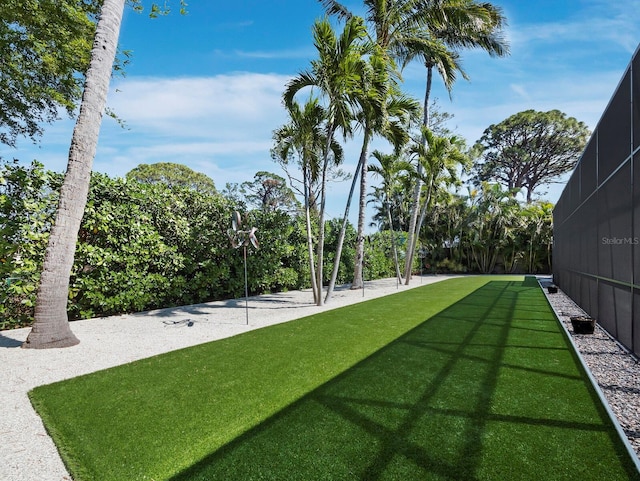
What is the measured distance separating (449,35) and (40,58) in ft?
53.9

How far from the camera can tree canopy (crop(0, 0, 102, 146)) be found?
9.46 m

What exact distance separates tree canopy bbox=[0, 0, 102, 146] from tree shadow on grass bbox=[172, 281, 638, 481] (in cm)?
1090

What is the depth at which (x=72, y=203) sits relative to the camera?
16.9 ft

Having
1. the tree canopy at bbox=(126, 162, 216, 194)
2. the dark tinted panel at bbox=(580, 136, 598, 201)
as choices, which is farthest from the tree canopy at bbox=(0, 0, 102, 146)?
the tree canopy at bbox=(126, 162, 216, 194)

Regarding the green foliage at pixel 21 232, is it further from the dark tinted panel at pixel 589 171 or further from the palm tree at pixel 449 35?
the palm tree at pixel 449 35

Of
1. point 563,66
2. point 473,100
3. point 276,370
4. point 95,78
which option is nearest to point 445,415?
point 276,370

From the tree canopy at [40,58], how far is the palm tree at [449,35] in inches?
405

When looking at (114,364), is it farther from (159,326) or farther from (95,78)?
(95,78)

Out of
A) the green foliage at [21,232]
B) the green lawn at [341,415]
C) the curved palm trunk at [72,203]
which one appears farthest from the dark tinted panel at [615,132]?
the green foliage at [21,232]

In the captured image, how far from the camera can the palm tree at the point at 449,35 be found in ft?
40.1

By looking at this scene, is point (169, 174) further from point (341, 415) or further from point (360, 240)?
point (341, 415)

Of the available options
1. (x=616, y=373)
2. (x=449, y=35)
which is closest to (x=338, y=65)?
(x=616, y=373)

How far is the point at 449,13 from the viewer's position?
1249cm

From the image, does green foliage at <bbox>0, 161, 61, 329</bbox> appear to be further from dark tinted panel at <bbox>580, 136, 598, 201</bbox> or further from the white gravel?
dark tinted panel at <bbox>580, 136, 598, 201</bbox>
